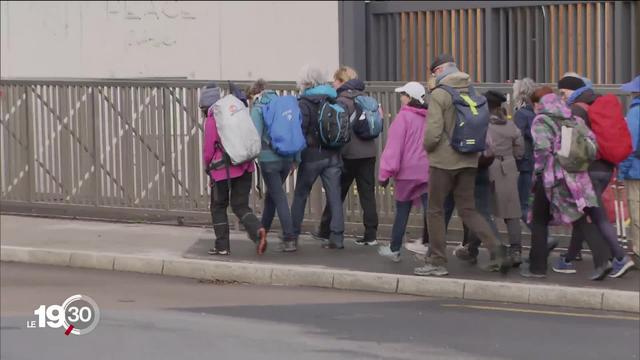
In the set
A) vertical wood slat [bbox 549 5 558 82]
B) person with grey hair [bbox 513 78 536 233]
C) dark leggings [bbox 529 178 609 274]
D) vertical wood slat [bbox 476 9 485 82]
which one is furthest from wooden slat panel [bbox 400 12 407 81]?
dark leggings [bbox 529 178 609 274]

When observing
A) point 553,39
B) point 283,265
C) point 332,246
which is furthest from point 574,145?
point 553,39

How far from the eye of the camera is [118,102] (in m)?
14.0

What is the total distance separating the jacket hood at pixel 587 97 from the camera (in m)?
10.5

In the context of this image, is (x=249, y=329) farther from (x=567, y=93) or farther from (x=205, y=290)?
(x=567, y=93)

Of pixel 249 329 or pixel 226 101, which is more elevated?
pixel 226 101

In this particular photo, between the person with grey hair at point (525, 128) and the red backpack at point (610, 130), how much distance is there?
882 millimetres

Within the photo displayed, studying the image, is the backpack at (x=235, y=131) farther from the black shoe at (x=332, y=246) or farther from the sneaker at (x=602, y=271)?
the sneaker at (x=602, y=271)

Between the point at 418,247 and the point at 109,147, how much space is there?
167 inches

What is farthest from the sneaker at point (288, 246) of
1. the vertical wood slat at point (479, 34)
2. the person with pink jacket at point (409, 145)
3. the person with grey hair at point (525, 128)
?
the vertical wood slat at point (479, 34)

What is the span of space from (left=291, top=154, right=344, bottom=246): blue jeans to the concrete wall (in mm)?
4813

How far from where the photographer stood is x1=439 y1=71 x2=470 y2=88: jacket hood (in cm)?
1017

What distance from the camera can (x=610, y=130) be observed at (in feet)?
33.5

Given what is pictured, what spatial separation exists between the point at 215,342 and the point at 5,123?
731 cm

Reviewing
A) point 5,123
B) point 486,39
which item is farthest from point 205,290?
point 486,39
